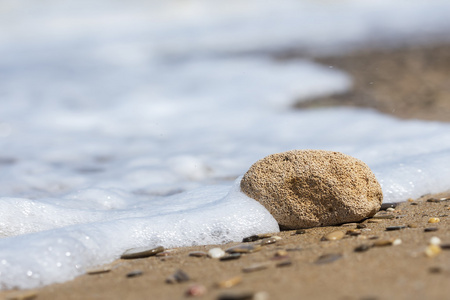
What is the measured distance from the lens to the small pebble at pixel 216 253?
222cm

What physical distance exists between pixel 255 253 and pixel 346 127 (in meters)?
4.05

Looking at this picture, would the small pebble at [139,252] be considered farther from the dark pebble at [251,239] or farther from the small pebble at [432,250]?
the small pebble at [432,250]

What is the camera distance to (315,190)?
2748 mm

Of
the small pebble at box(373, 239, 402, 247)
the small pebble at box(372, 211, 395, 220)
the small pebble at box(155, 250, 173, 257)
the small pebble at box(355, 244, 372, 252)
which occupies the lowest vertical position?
the small pebble at box(372, 211, 395, 220)

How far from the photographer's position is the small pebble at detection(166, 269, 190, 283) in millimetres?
1822

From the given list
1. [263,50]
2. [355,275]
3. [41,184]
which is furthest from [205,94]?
[355,275]

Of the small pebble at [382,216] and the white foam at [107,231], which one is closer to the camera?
the white foam at [107,231]

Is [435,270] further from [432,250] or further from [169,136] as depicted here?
[169,136]

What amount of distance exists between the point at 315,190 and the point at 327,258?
0.90 meters

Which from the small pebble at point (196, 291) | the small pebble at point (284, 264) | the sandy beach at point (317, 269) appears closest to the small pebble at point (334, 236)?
the sandy beach at point (317, 269)

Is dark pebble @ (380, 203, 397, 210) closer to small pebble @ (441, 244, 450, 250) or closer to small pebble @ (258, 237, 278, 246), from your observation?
small pebble @ (258, 237, 278, 246)

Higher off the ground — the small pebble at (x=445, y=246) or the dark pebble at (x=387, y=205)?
the small pebble at (x=445, y=246)

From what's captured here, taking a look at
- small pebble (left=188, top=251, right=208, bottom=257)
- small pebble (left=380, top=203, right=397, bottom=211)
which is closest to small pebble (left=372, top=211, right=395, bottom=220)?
small pebble (left=380, top=203, right=397, bottom=211)

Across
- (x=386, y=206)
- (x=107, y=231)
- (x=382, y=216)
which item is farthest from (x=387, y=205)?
(x=107, y=231)
